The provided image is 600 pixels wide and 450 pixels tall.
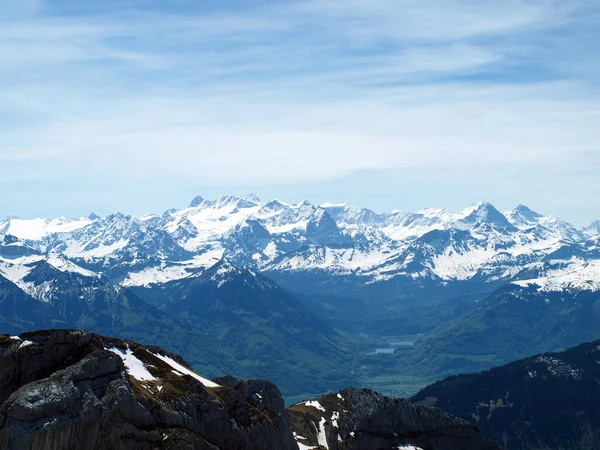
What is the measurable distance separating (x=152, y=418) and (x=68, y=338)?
19987 millimetres

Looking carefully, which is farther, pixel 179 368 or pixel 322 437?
pixel 322 437

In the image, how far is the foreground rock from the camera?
390 ft

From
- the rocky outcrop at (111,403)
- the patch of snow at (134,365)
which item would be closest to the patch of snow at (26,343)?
the rocky outcrop at (111,403)

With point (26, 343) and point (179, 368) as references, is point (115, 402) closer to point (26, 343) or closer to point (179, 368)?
point (26, 343)

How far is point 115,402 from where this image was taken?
127 m

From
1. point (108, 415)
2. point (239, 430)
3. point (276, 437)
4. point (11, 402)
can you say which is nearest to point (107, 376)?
point (108, 415)

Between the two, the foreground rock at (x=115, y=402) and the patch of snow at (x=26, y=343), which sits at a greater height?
the patch of snow at (x=26, y=343)

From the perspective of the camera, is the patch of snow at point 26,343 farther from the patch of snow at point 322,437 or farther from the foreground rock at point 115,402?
the patch of snow at point 322,437

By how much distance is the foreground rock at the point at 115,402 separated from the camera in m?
119

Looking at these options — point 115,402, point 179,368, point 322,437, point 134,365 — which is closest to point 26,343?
point 134,365

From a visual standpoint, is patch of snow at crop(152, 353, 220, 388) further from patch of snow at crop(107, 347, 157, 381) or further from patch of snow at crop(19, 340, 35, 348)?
patch of snow at crop(19, 340, 35, 348)

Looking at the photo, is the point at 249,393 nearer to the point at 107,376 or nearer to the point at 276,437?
the point at 276,437

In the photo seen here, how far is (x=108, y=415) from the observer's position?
4943 inches

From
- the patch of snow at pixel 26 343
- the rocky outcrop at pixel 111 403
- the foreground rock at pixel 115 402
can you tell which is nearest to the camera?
the rocky outcrop at pixel 111 403
